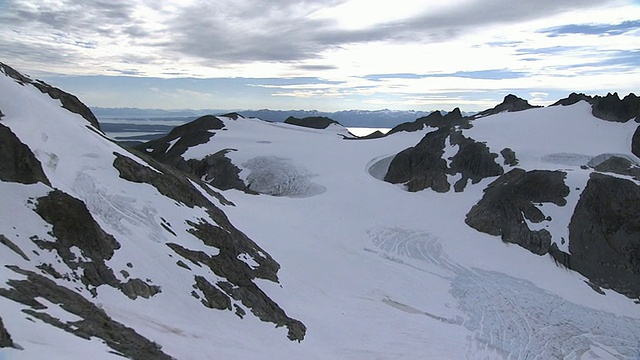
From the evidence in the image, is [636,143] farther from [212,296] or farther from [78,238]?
[78,238]

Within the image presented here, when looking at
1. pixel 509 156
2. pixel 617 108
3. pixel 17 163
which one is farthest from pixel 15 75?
pixel 617 108

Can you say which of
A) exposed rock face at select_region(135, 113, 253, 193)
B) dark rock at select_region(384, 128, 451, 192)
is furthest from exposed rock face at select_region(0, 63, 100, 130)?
dark rock at select_region(384, 128, 451, 192)

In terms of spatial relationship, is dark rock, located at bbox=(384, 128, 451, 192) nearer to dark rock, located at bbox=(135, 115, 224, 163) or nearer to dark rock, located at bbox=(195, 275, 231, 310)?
dark rock, located at bbox=(135, 115, 224, 163)

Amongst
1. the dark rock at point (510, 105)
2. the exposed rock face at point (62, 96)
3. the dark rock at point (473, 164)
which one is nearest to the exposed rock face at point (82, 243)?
the exposed rock face at point (62, 96)

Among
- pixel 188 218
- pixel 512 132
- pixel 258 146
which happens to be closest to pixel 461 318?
pixel 188 218

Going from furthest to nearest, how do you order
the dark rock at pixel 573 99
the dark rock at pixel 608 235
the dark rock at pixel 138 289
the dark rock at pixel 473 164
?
1. the dark rock at pixel 573 99
2. the dark rock at pixel 473 164
3. the dark rock at pixel 608 235
4. the dark rock at pixel 138 289

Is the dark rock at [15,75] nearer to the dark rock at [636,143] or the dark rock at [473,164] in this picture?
the dark rock at [473,164]
